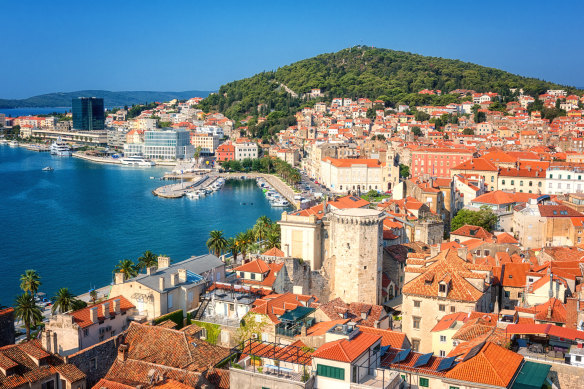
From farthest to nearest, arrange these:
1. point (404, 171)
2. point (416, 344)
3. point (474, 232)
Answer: point (404, 171), point (474, 232), point (416, 344)

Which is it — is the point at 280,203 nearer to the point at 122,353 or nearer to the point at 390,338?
the point at 390,338

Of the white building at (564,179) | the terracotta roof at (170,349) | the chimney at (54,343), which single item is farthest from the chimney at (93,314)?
the white building at (564,179)

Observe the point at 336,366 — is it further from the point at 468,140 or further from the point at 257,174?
the point at 257,174

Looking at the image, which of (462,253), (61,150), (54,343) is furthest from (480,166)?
(61,150)

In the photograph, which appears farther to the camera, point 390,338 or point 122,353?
point 390,338

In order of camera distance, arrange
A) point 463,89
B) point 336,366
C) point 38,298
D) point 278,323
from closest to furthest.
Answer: point 336,366 → point 278,323 → point 38,298 → point 463,89

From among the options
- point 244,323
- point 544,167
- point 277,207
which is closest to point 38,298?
point 244,323

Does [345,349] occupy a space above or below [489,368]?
above
